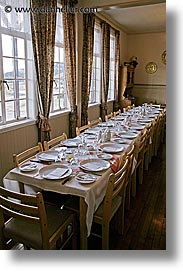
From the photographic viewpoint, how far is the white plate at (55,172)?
1967 mm

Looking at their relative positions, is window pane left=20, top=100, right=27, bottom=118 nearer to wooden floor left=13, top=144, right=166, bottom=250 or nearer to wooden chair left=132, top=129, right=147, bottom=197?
wooden chair left=132, top=129, right=147, bottom=197

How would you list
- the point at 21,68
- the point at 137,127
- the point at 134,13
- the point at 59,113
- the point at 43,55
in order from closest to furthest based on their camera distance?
the point at 21,68 → the point at 43,55 → the point at 137,127 → the point at 59,113 → the point at 134,13

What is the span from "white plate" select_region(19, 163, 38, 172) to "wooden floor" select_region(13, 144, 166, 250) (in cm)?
66

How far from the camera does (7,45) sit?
3.28 meters

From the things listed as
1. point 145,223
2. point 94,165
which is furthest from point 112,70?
point 94,165

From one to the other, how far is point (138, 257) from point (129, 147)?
2260mm

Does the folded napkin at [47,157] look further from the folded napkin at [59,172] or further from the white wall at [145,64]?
the white wall at [145,64]

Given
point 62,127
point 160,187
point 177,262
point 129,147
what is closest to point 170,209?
point 177,262

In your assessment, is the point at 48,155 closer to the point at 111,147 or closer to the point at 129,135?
the point at 111,147

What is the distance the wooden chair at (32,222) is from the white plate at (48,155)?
0.49 metres

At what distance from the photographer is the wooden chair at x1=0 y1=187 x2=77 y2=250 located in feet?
5.11

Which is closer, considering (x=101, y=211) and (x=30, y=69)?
(x=101, y=211)

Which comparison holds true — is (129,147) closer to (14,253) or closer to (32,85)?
(32,85)

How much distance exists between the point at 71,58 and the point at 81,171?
300 cm
